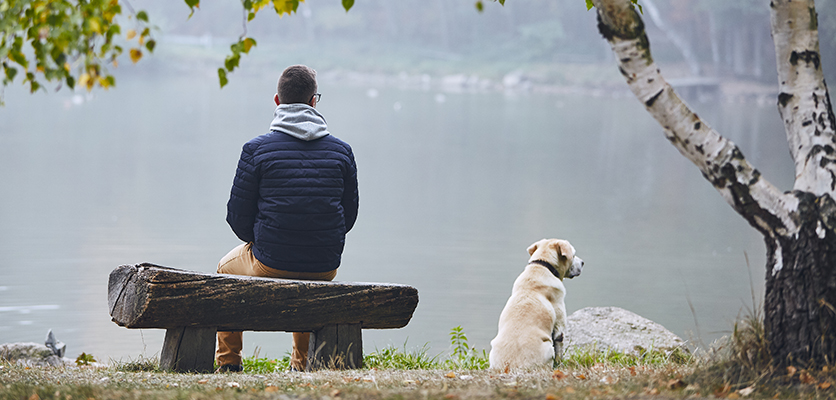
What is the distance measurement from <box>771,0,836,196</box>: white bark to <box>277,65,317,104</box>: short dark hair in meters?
2.16

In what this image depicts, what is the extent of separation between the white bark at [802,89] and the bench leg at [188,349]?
266 cm

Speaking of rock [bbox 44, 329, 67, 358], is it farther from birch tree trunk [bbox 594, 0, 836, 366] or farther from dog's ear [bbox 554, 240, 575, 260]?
birch tree trunk [bbox 594, 0, 836, 366]

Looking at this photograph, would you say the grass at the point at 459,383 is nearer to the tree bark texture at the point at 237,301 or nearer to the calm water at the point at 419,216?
the tree bark texture at the point at 237,301

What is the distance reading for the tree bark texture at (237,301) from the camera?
11.1 ft

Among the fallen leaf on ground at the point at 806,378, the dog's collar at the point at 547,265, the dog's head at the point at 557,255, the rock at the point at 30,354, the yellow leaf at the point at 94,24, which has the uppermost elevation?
the yellow leaf at the point at 94,24

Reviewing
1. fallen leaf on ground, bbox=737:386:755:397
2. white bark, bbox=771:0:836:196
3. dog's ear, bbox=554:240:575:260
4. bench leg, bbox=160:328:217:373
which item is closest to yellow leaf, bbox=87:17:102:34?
bench leg, bbox=160:328:217:373

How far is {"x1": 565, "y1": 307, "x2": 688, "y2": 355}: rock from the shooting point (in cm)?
502

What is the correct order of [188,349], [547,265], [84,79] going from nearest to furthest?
[188,349], [547,265], [84,79]

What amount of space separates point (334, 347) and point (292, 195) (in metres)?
0.77

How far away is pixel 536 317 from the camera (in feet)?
13.4

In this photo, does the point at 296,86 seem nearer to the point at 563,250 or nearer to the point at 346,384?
the point at 346,384

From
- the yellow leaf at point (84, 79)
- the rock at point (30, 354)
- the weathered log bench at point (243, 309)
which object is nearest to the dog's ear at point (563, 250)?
the weathered log bench at point (243, 309)

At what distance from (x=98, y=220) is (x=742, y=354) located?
979 cm

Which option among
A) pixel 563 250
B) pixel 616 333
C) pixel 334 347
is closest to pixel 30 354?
pixel 334 347
